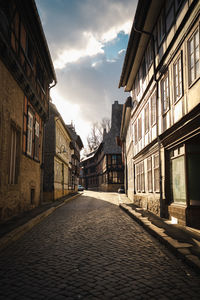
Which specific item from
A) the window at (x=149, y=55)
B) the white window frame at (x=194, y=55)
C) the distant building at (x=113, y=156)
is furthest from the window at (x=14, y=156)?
the distant building at (x=113, y=156)

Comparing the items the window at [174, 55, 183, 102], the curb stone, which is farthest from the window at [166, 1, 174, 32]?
the curb stone

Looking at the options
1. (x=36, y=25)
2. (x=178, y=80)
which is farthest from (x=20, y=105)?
(x=178, y=80)

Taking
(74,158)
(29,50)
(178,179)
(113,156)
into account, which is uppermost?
(29,50)

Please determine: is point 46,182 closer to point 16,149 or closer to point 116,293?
point 16,149

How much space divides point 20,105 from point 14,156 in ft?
6.75

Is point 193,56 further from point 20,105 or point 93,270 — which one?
point 20,105

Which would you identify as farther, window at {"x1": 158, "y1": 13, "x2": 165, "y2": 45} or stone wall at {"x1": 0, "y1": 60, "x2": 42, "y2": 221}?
window at {"x1": 158, "y1": 13, "x2": 165, "y2": 45}

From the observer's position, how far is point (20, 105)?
448 inches

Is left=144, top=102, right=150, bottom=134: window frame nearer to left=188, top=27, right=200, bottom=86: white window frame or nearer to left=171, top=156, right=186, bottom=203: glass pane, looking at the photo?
left=171, top=156, right=186, bottom=203: glass pane

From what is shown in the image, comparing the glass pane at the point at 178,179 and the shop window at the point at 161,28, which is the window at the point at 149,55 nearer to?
the shop window at the point at 161,28

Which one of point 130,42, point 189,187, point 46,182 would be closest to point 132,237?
point 189,187

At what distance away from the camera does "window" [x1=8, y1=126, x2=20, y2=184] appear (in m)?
10.7

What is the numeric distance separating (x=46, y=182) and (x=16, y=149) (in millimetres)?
11929

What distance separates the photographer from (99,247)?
239 inches
